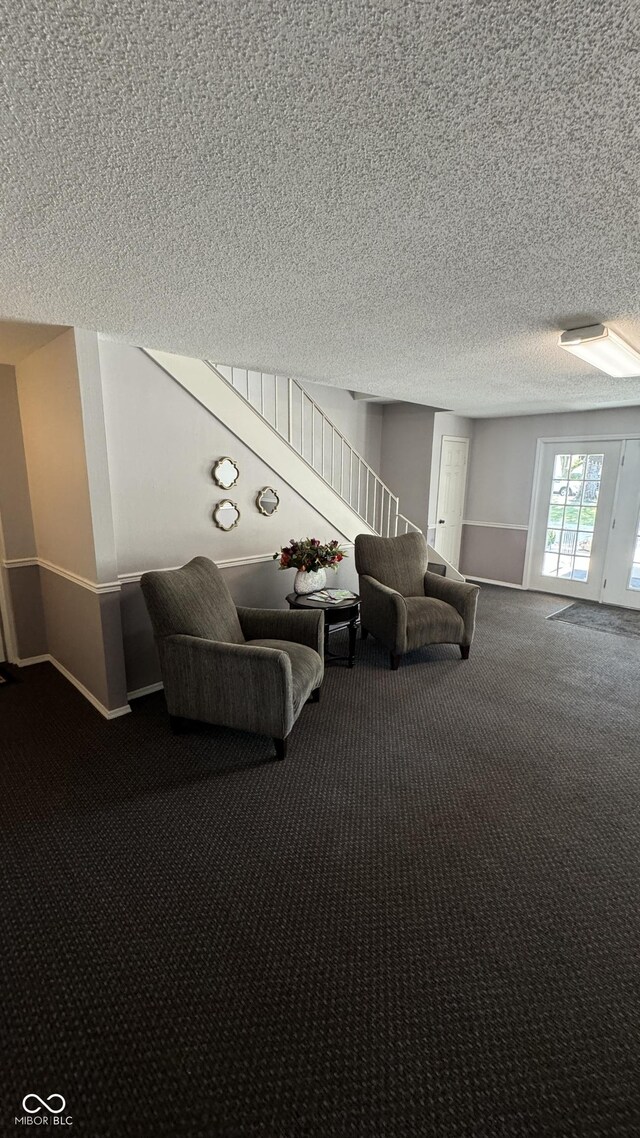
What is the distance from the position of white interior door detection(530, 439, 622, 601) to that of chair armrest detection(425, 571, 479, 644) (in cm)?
253

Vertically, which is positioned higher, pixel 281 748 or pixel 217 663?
pixel 217 663

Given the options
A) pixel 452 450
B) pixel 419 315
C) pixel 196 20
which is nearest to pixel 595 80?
pixel 196 20

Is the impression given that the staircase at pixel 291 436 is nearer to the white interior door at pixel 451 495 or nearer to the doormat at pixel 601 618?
the white interior door at pixel 451 495

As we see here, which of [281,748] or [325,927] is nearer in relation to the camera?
[325,927]

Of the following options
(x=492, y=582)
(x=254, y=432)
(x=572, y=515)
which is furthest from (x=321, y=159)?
(x=492, y=582)

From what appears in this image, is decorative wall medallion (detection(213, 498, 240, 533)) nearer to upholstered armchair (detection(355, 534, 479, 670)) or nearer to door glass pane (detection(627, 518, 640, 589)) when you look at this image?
upholstered armchair (detection(355, 534, 479, 670))

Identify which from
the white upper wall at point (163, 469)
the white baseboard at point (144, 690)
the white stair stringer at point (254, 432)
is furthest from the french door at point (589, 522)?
the white baseboard at point (144, 690)

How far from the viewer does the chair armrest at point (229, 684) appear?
245cm

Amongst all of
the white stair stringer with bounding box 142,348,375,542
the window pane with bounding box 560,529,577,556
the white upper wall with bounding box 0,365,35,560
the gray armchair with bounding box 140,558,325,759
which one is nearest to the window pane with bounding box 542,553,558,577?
the window pane with bounding box 560,529,577,556

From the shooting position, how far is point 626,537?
213 inches

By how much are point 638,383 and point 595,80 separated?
357cm

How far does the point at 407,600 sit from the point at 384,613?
32cm

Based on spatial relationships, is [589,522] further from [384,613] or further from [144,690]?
[144,690]

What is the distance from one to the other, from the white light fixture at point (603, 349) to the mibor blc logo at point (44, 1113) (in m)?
3.40
